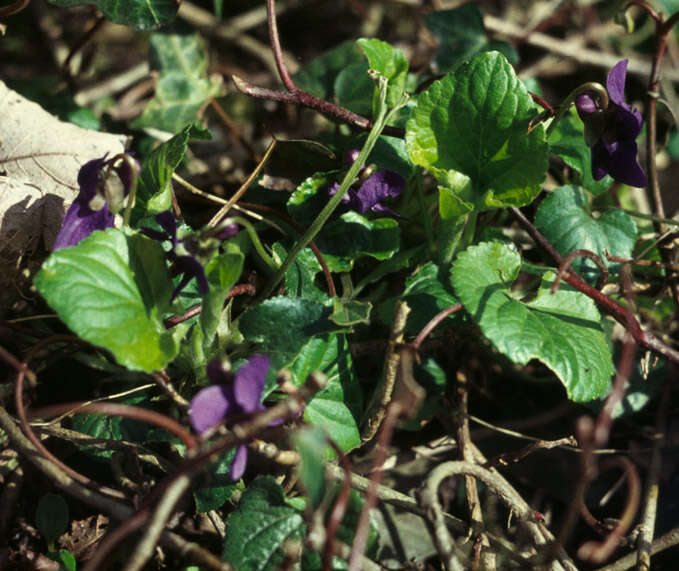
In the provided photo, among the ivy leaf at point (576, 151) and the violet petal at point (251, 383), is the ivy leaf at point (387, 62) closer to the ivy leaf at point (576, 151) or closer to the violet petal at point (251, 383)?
the ivy leaf at point (576, 151)

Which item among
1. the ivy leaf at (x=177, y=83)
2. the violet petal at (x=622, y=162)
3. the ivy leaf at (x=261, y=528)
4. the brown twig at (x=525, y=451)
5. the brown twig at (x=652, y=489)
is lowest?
the brown twig at (x=652, y=489)

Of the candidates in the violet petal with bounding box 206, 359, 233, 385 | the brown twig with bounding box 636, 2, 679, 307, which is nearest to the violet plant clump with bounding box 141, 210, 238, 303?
the violet petal with bounding box 206, 359, 233, 385

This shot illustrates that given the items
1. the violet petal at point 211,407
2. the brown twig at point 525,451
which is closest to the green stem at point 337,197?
the violet petal at point 211,407

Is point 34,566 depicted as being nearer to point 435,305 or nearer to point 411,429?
point 411,429

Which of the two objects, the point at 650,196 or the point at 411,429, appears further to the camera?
the point at 650,196

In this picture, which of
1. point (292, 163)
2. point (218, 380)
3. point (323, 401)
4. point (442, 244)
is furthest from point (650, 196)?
point (218, 380)
